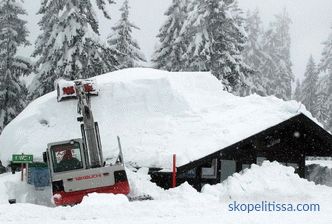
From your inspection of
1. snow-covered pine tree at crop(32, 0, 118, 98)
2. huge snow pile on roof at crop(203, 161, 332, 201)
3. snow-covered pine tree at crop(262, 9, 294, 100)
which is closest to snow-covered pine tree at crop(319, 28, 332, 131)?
snow-covered pine tree at crop(262, 9, 294, 100)

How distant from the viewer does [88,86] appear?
64.6ft

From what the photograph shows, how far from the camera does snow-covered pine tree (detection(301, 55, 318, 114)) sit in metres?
52.3

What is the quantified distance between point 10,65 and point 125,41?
10642mm

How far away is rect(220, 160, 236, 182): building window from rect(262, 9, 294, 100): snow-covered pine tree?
31.1 meters

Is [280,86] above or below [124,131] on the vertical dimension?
above

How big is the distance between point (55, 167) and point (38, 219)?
4.43m

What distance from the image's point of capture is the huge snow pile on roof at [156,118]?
1664 cm

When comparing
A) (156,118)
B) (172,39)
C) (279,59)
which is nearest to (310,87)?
(279,59)

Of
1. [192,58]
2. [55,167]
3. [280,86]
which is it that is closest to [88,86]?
[55,167]

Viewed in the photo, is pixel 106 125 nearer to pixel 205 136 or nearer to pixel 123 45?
pixel 205 136

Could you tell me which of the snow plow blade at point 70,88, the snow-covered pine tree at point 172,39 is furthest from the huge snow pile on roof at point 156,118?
the snow-covered pine tree at point 172,39

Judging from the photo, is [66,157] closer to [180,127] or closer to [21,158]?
[21,158]

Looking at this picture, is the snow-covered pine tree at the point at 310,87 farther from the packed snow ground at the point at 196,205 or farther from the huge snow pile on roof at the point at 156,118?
the packed snow ground at the point at 196,205

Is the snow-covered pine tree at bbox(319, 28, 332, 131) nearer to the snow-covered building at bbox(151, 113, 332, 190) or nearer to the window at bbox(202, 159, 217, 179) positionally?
the snow-covered building at bbox(151, 113, 332, 190)
